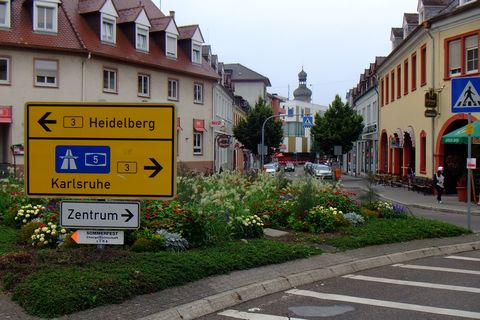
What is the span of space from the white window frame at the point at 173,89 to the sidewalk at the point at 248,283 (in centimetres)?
2898

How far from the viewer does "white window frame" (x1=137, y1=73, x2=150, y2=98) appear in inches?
1415

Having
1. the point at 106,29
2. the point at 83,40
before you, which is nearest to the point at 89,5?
the point at 106,29

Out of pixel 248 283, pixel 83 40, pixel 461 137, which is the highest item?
pixel 83 40

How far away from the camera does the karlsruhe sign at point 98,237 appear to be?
714 centimetres

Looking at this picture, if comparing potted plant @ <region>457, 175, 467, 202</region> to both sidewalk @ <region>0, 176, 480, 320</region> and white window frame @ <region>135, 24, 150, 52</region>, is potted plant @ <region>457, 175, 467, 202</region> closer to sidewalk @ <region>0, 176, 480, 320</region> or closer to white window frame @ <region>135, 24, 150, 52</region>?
sidewalk @ <region>0, 176, 480, 320</region>

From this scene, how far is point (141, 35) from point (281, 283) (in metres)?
31.8

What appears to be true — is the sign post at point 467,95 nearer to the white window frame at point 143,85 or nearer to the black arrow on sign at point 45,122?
the black arrow on sign at point 45,122

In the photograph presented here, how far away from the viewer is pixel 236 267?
7934mm

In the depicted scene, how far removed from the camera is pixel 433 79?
89.9 ft

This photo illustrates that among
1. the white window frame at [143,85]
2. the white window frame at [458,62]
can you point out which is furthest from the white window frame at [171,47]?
the white window frame at [458,62]

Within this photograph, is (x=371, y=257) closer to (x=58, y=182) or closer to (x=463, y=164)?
(x=58, y=182)

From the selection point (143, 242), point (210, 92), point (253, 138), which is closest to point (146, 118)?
point (143, 242)

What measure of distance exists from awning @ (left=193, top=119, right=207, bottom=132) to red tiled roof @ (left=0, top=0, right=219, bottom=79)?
10.7 ft

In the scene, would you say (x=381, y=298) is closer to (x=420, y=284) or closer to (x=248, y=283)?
(x=420, y=284)
